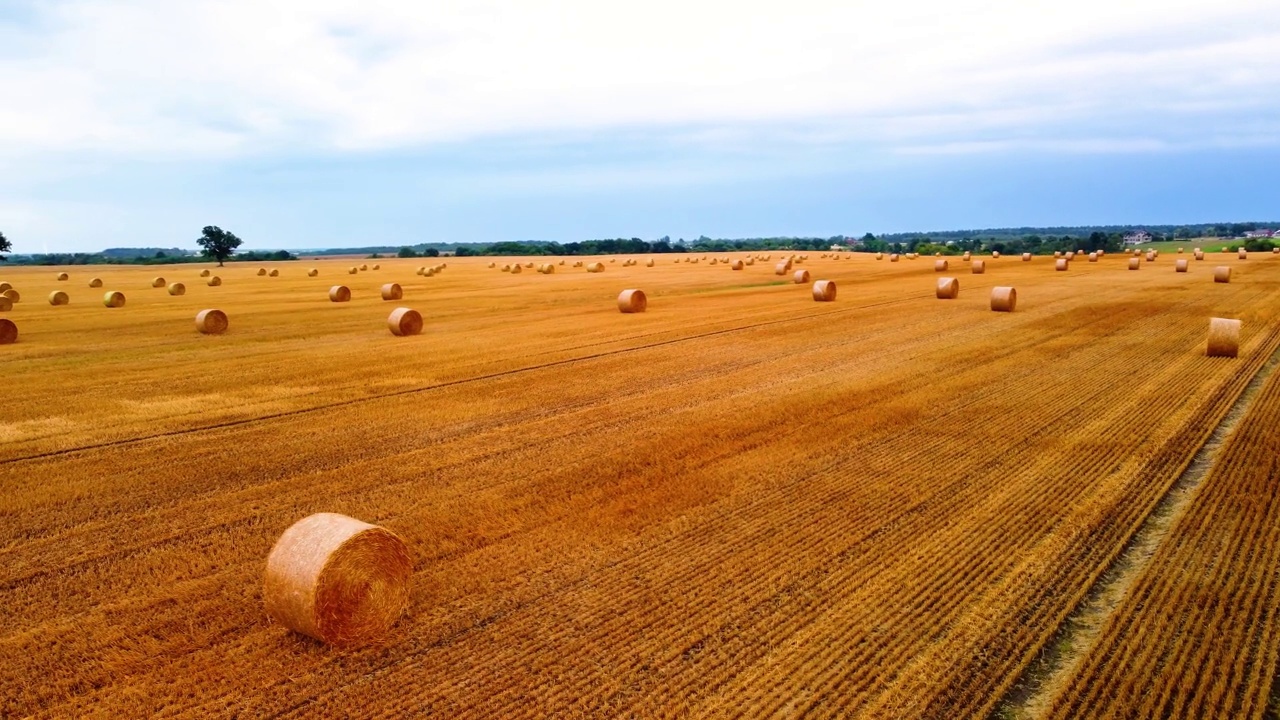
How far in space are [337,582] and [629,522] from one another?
2.93 metres

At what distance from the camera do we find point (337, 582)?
20.0ft

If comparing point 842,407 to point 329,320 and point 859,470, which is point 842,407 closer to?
A: point 859,470

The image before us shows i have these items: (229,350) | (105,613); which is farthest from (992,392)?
(229,350)

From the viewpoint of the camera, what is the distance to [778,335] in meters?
20.7

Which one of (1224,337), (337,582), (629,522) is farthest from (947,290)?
(337,582)

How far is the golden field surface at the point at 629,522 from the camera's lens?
5512mm

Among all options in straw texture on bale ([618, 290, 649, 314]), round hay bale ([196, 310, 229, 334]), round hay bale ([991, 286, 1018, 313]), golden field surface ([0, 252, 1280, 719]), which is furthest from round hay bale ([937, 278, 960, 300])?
round hay bale ([196, 310, 229, 334])

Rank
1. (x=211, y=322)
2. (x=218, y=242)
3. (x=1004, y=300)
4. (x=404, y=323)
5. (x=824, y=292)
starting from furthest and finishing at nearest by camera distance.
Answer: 1. (x=218, y=242)
2. (x=824, y=292)
3. (x=1004, y=300)
4. (x=211, y=322)
5. (x=404, y=323)

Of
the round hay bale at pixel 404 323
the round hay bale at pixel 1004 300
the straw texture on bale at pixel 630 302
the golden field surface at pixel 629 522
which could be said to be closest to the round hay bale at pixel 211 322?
the golden field surface at pixel 629 522

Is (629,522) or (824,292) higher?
(824,292)

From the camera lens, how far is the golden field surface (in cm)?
551

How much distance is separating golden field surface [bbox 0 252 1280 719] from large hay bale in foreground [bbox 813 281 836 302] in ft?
39.8

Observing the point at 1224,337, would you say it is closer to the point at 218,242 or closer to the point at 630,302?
the point at 630,302

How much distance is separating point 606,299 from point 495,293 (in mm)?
6483
